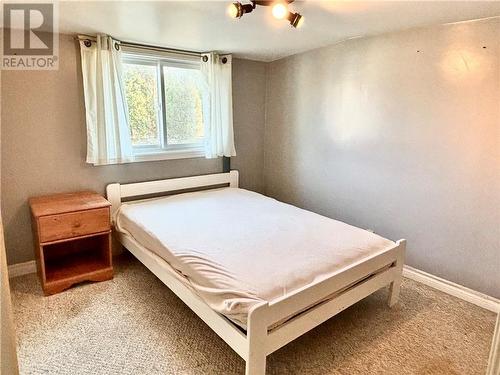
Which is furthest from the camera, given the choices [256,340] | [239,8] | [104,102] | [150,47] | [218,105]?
[218,105]

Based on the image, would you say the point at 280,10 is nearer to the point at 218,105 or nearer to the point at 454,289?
the point at 218,105

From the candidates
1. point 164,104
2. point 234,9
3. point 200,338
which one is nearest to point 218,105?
point 164,104

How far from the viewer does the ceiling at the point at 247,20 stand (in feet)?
7.02

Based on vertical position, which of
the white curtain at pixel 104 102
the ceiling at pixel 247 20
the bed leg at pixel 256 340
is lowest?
the bed leg at pixel 256 340

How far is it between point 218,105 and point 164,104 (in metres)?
0.60

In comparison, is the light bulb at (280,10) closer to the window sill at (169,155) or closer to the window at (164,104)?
the window at (164,104)

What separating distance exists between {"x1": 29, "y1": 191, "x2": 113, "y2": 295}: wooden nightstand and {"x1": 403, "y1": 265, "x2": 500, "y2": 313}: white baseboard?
2.76 m

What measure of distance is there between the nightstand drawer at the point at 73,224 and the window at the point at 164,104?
84cm

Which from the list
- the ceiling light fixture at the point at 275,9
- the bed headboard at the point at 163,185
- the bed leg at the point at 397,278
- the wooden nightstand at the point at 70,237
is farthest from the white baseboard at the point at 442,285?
the ceiling light fixture at the point at 275,9

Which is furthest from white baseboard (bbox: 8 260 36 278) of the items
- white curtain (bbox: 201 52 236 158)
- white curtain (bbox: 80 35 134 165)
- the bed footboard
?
the bed footboard

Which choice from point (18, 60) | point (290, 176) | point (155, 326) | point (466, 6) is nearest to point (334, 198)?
point (290, 176)

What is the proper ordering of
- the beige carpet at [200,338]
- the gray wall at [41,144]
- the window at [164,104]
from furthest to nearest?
the window at [164,104] → the gray wall at [41,144] → the beige carpet at [200,338]

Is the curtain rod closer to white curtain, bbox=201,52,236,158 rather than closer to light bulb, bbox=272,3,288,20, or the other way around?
white curtain, bbox=201,52,236,158

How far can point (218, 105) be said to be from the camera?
3684 mm
